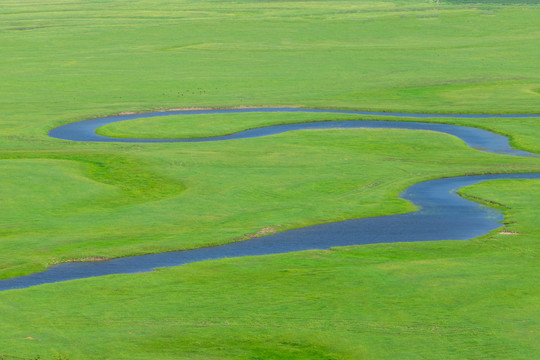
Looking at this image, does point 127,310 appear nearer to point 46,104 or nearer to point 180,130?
point 180,130

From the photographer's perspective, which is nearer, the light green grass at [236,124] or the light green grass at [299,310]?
the light green grass at [299,310]

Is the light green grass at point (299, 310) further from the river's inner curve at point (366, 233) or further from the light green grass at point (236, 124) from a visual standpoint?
the light green grass at point (236, 124)

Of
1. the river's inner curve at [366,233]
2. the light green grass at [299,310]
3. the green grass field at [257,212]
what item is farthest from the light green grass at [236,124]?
the light green grass at [299,310]

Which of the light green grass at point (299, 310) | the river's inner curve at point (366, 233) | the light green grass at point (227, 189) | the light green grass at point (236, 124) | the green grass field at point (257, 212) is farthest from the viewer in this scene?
the light green grass at point (236, 124)

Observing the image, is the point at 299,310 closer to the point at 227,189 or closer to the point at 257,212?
the point at 257,212

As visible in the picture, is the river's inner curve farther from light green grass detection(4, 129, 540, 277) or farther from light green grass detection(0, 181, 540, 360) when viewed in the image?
light green grass detection(0, 181, 540, 360)

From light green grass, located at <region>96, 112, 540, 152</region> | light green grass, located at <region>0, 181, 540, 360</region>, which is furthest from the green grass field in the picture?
light green grass, located at <region>96, 112, 540, 152</region>
